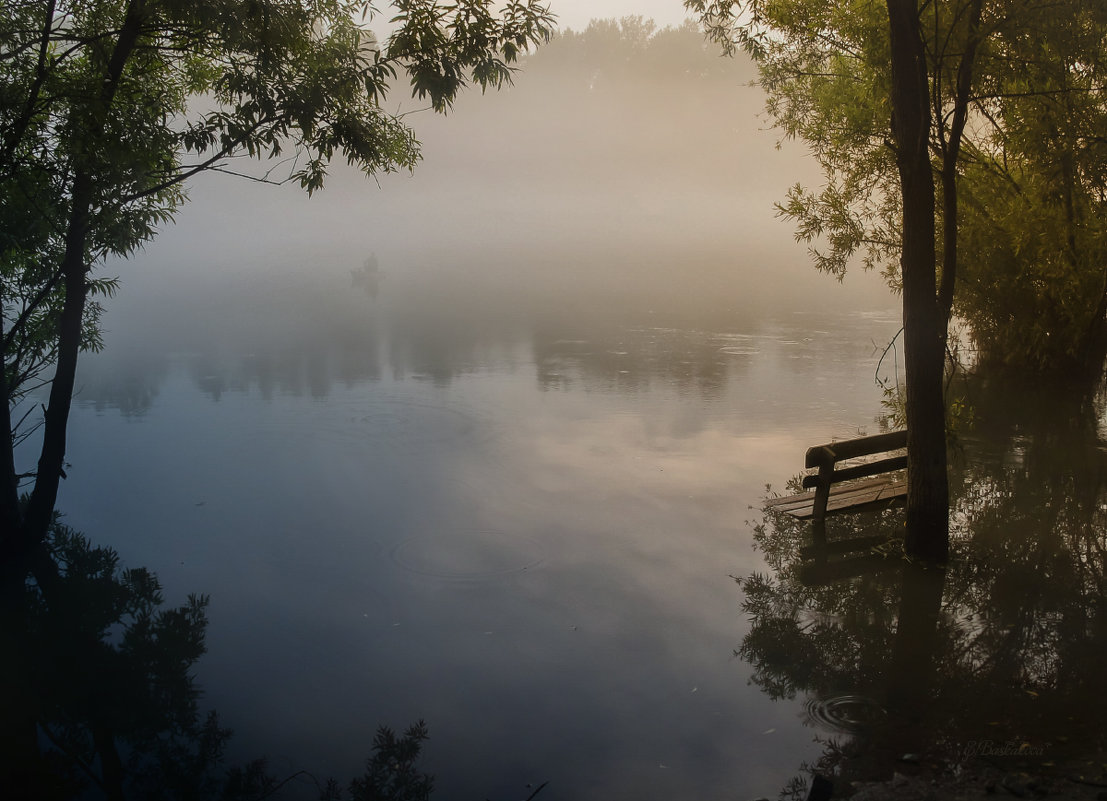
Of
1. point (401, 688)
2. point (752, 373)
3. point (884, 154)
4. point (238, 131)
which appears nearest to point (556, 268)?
point (752, 373)

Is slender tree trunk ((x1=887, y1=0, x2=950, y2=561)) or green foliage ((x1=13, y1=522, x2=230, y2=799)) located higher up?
slender tree trunk ((x1=887, y1=0, x2=950, y2=561))

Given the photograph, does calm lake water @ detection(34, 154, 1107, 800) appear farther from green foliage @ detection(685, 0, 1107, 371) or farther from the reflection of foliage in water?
green foliage @ detection(685, 0, 1107, 371)

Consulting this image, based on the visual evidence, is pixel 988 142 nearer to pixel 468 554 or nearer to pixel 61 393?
pixel 468 554

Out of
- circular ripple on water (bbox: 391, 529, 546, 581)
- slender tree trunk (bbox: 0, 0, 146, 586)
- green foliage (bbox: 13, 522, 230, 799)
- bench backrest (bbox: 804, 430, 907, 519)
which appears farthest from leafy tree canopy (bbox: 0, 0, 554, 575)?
bench backrest (bbox: 804, 430, 907, 519)

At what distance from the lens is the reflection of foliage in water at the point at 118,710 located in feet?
20.0

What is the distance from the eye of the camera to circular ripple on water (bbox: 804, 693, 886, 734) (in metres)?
6.45

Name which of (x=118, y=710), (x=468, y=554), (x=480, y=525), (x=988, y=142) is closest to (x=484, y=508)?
(x=480, y=525)

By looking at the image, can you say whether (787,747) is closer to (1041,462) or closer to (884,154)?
(1041,462)

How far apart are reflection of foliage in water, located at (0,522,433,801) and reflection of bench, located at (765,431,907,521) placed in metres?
5.32

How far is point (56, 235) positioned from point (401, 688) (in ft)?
25.5

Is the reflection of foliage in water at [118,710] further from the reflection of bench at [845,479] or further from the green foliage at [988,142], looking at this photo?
the green foliage at [988,142]

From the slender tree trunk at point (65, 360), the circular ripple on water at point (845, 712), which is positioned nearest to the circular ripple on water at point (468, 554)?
the circular ripple on water at point (845, 712)

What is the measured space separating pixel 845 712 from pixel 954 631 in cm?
187

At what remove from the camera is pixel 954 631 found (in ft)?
26.1
